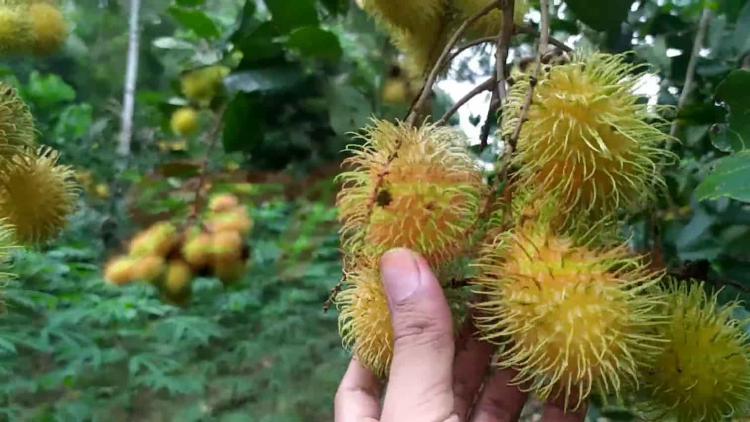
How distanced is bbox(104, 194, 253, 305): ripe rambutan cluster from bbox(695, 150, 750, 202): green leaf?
0.68 meters

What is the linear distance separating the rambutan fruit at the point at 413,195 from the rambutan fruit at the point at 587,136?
51mm

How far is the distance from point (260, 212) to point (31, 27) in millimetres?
601

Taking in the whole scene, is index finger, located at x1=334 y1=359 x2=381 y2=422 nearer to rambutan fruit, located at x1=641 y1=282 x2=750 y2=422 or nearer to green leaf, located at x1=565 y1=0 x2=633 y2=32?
rambutan fruit, located at x1=641 y1=282 x2=750 y2=422

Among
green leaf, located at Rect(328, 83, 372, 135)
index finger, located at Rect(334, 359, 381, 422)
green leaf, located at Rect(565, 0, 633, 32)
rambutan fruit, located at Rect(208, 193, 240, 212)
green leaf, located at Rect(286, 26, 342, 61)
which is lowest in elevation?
index finger, located at Rect(334, 359, 381, 422)

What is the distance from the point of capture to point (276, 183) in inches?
52.6

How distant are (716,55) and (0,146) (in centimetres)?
97

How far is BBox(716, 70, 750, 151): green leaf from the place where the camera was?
68 cm

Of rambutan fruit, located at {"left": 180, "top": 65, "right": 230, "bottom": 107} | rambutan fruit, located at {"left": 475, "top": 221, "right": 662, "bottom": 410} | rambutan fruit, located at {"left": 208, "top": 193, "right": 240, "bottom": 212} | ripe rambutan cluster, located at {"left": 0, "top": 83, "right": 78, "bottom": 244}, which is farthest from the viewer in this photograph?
rambutan fruit, located at {"left": 180, "top": 65, "right": 230, "bottom": 107}

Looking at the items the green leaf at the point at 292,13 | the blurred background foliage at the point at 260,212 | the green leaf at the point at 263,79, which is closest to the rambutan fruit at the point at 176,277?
the blurred background foliage at the point at 260,212

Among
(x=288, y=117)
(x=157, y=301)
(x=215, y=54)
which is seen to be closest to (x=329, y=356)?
(x=157, y=301)

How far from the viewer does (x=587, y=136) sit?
578 millimetres

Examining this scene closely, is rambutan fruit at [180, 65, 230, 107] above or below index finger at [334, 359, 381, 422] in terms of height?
above

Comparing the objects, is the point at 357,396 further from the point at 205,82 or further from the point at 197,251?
the point at 205,82

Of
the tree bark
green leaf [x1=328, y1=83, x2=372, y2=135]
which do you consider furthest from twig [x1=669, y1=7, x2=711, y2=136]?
the tree bark
